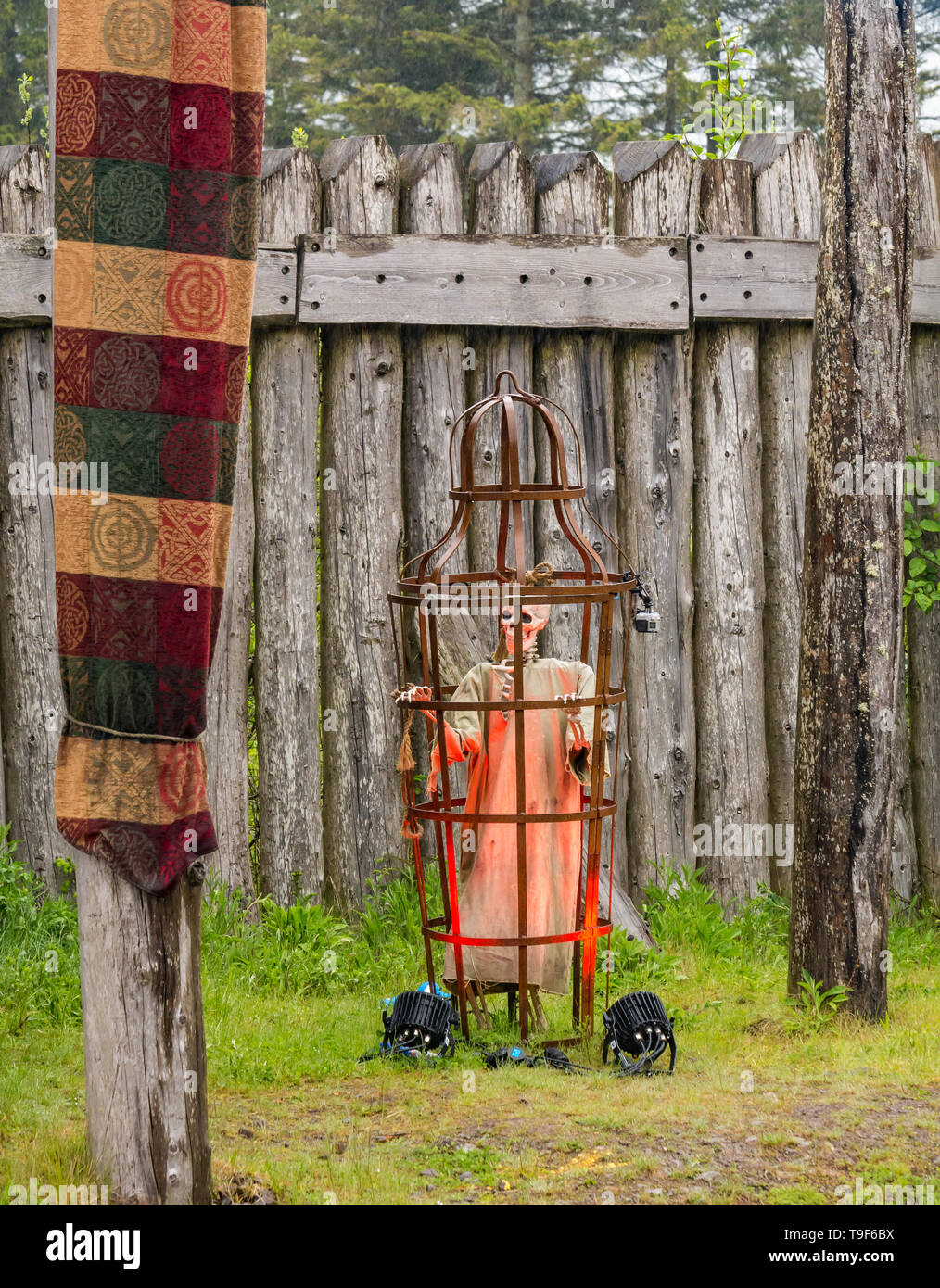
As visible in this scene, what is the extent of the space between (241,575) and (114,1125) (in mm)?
2644

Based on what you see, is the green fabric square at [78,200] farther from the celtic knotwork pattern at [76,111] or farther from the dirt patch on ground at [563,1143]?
the dirt patch on ground at [563,1143]

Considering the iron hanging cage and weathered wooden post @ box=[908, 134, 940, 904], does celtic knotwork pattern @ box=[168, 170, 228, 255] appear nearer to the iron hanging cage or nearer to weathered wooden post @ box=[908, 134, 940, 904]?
the iron hanging cage

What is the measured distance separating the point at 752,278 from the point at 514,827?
2587 millimetres

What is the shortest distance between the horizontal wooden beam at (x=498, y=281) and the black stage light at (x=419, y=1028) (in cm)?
264

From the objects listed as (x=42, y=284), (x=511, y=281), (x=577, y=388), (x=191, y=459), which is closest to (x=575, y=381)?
(x=577, y=388)

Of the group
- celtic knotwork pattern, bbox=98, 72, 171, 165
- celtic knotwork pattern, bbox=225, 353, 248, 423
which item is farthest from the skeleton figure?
celtic knotwork pattern, bbox=98, 72, 171, 165

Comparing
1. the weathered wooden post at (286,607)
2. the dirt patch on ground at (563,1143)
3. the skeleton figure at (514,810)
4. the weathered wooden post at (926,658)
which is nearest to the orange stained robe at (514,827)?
the skeleton figure at (514,810)

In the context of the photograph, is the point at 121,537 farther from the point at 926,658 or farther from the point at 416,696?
the point at 926,658

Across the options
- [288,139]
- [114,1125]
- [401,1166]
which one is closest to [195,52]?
[114,1125]

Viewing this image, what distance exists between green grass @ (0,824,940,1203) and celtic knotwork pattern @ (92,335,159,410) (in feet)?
5.81

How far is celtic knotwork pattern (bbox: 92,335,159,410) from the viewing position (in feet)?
9.07

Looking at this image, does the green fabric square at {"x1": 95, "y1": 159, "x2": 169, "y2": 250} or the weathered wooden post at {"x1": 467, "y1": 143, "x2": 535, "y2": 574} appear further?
the weathered wooden post at {"x1": 467, "y1": 143, "x2": 535, "y2": 574}

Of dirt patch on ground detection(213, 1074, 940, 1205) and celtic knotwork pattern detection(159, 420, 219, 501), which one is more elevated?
celtic knotwork pattern detection(159, 420, 219, 501)

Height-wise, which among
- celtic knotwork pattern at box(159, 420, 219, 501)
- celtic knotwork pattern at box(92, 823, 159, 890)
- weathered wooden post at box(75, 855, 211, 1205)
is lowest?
weathered wooden post at box(75, 855, 211, 1205)
